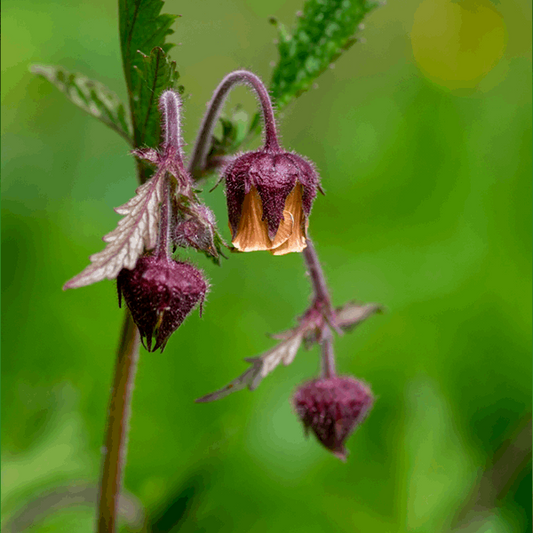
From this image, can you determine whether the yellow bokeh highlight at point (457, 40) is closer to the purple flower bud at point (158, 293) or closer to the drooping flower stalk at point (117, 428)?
the drooping flower stalk at point (117, 428)

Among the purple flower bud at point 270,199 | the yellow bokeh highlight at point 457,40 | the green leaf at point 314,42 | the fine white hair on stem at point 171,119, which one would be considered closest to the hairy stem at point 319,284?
the purple flower bud at point 270,199

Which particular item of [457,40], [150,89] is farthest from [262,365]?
[457,40]

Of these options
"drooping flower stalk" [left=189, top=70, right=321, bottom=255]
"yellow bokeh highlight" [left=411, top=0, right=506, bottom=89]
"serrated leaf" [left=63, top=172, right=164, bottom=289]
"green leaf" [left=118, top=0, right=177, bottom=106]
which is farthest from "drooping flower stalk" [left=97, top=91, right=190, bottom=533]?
"yellow bokeh highlight" [left=411, top=0, right=506, bottom=89]

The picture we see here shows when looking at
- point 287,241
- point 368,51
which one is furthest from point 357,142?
point 287,241

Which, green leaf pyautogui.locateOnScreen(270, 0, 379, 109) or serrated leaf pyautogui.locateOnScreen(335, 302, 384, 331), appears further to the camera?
serrated leaf pyautogui.locateOnScreen(335, 302, 384, 331)

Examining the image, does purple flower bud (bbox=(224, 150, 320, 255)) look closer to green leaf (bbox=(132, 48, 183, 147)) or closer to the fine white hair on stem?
the fine white hair on stem

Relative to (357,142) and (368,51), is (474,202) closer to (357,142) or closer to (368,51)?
(357,142)
